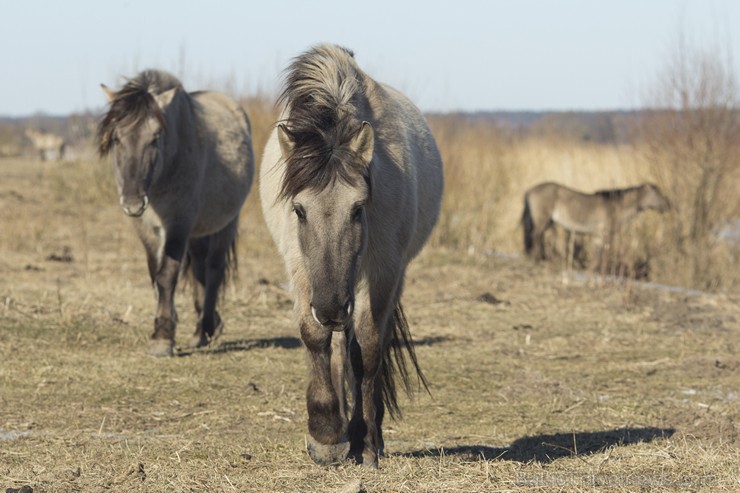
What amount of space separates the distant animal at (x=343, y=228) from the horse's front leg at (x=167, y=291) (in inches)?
112

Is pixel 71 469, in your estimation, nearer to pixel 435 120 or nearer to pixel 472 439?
pixel 472 439

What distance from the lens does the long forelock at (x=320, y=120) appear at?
14.9 ft

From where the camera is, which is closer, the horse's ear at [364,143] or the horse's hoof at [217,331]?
the horse's ear at [364,143]

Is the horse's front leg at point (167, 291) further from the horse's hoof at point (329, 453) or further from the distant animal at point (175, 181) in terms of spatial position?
the horse's hoof at point (329, 453)

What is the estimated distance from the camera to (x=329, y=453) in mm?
4895

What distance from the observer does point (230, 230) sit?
9922mm

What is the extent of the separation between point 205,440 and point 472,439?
1.60m

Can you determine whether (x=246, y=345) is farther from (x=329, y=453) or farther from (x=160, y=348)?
(x=329, y=453)

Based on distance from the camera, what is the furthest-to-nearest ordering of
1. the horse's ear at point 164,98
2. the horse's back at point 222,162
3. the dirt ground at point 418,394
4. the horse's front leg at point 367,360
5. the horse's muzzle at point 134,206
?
the horse's back at point 222,162 → the horse's ear at point 164,98 → the horse's muzzle at point 134,206 → the horse's front leg at point 367,360 → the dirt ground at point 418,394

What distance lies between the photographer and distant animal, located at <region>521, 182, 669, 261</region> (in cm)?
1619

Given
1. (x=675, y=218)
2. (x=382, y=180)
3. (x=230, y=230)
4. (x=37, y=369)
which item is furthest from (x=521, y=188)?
(x=382, y=180)

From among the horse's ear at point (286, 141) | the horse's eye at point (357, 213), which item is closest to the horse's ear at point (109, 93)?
the horse's ear at point (286, 141)

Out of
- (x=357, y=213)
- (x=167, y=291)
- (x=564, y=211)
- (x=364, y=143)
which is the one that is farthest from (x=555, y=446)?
(x=564, y=211)

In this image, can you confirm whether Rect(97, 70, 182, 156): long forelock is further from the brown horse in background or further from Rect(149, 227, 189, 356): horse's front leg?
the brown horse in background
